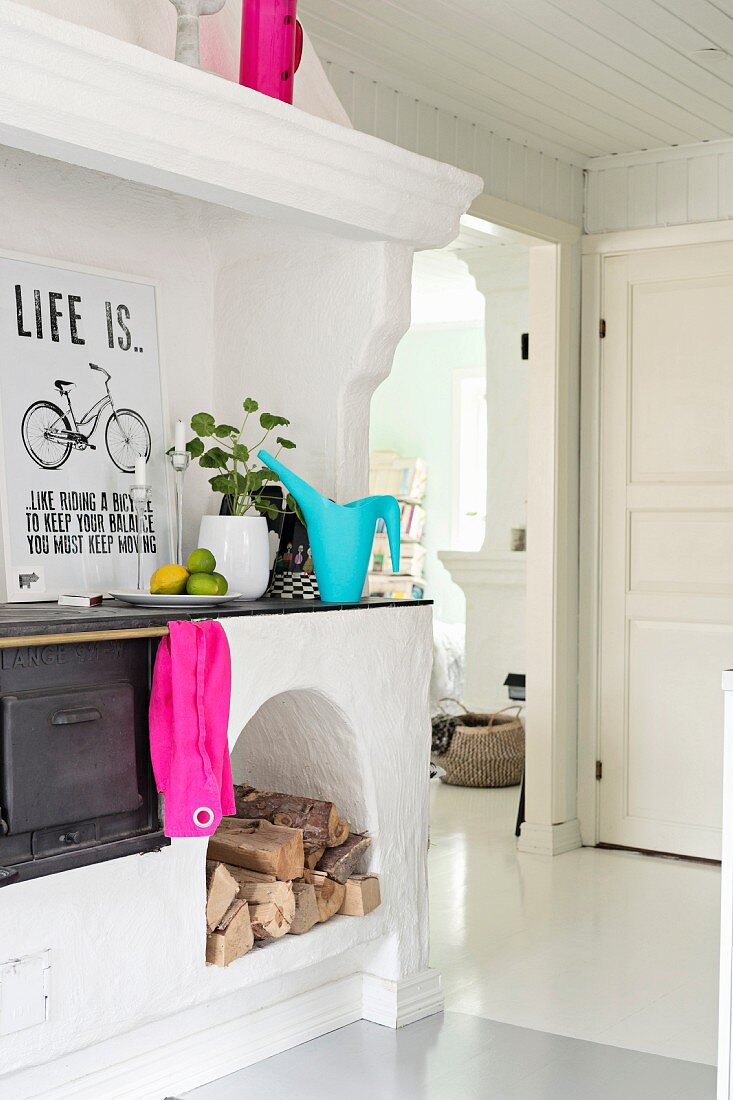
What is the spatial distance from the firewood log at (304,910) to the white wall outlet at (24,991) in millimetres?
654

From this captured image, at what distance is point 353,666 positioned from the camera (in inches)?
112

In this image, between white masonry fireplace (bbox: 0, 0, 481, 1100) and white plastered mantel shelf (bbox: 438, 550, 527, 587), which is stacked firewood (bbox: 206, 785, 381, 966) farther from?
white plastered mantel shelf (bbox: 438, 550, 527, 587)

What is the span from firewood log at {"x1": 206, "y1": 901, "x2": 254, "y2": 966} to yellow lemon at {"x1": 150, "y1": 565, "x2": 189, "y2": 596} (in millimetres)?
669

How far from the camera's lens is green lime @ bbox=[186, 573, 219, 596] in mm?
2629

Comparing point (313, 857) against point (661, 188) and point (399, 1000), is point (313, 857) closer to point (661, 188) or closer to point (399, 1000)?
point (399, 1000)

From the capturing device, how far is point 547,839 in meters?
4.72

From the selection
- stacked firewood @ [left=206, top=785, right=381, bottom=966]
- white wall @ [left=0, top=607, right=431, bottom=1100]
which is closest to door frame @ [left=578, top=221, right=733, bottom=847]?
white wall @ [left=0, top=607, right=431, bottom=1100]

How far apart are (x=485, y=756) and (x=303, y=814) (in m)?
3.10

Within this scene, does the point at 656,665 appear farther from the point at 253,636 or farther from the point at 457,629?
the point at 457,629

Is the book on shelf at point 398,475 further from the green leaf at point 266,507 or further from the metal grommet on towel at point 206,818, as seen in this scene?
the metal grommet on towel at point 206,818

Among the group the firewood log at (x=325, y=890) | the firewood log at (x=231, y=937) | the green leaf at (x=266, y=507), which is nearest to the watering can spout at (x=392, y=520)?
the green leaf at (x=266, y=507)

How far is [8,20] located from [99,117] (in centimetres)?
24

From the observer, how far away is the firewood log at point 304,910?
2732mm

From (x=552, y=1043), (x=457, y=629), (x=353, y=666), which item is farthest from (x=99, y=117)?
(x=457, y=629)
